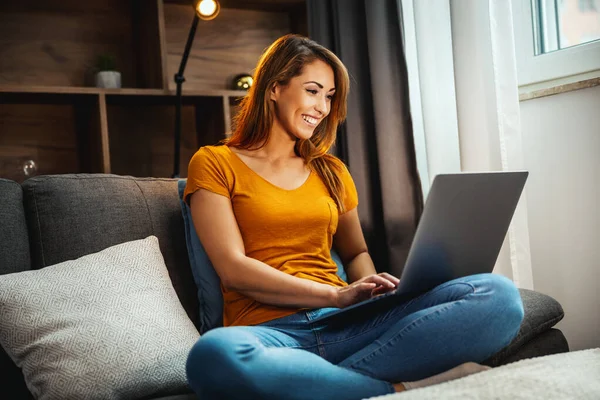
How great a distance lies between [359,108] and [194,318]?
896 mm

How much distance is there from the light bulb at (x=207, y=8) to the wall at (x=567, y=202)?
1.07 metres

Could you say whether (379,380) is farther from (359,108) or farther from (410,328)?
(359,108)

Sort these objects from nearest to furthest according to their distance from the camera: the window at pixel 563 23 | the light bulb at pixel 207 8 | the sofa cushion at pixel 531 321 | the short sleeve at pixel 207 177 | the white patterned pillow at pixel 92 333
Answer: the white patterned pillow at pixel 92 333
the sofa cushion at pixel 531 321
the short sleeve at pixel 207 177
the window at pixel 563 23
the light bulb at pixel 207 8

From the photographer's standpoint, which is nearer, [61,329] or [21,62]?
[61,329]

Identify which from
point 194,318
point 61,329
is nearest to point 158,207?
point 194,318

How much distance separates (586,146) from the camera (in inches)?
73.4

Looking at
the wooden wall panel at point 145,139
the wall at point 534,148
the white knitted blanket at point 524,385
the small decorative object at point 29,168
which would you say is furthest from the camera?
the wooden wall panel at point 145,139

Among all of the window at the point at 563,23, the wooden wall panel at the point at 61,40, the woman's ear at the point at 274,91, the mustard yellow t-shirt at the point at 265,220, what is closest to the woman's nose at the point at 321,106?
the woman's ear at the point at 274,91

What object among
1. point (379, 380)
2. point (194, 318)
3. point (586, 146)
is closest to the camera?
point (379, 380)

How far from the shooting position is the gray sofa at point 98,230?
1492mm

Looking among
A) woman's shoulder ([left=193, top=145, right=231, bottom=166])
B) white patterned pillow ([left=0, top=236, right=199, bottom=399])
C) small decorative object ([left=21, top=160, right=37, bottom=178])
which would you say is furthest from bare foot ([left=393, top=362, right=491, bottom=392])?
small decorative object ([left=21, top=160, right=37, bottom=178])

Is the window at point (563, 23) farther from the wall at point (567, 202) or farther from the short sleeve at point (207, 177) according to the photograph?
the short sleeve at point (207, 177)

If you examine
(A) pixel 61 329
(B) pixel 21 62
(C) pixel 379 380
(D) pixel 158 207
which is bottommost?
(C) pixel 379 380

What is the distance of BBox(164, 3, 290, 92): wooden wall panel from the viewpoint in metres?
2.85
